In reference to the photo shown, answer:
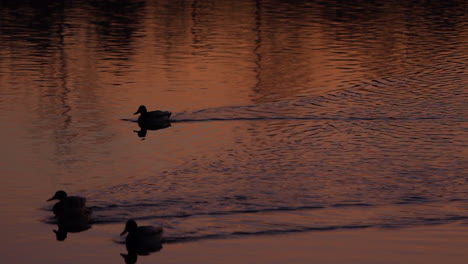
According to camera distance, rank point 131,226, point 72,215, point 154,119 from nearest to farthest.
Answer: point 131,226
point 72,215
point 154,119

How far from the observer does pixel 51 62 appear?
4128 centimetres

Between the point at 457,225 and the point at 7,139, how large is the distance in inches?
458

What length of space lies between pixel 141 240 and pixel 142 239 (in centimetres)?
4

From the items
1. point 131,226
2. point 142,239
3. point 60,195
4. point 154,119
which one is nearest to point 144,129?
point 154,119

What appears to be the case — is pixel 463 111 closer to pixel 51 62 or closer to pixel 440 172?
pixel 440 172

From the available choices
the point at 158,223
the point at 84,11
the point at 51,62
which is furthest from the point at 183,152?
the point at 84,11

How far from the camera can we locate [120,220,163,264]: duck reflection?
18.5 m

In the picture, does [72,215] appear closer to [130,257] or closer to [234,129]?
[130,257]

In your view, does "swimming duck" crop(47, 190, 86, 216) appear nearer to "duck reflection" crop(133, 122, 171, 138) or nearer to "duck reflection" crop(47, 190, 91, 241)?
"duck reflection" crop(47, 190, 91, 241)

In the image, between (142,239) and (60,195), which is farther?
(60,195)

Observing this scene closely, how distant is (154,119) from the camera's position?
29.1 m

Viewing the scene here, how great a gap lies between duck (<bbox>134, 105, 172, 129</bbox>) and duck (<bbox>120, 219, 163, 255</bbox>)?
9.96m

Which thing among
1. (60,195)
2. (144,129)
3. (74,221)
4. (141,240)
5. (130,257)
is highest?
(141,240)

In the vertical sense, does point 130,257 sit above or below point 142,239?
below
